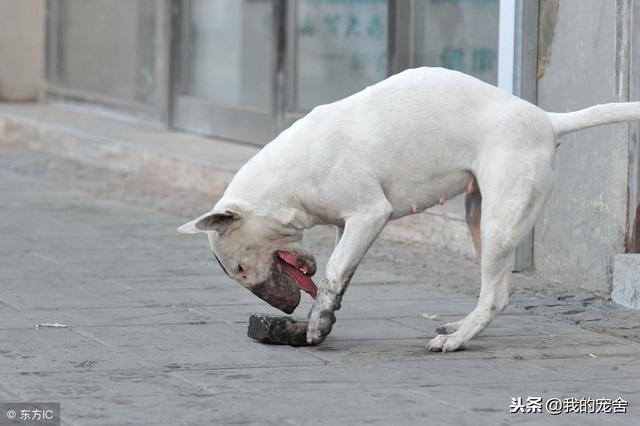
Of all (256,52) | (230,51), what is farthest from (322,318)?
(230,51)

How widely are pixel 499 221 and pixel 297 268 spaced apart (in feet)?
2.73

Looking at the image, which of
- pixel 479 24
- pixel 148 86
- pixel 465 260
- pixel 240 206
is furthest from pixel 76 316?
pixel 148 86

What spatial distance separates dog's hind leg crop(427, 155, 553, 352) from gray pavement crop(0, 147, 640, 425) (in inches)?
4.2

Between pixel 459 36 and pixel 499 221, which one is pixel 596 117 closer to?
pixel 499 221

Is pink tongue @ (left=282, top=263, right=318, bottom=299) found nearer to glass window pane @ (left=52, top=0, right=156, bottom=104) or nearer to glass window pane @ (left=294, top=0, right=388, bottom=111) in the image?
glass window pane @ (left=294, top=0, right=388, bottom=111)

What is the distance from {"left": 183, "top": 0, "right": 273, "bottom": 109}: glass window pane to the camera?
36.4 feet

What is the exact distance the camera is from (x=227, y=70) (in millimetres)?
11648

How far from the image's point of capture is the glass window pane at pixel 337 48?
9.77m

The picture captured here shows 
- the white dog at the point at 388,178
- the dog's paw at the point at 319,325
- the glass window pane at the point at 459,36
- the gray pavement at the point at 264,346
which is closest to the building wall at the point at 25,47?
the gray pavement at the point at 264,346

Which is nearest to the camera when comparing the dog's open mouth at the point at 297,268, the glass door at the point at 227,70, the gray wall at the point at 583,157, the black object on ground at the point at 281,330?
the black object on ground at the point at 281,330

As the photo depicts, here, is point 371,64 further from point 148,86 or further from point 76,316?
point 76,316

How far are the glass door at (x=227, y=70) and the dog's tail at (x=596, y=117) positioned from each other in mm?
5309

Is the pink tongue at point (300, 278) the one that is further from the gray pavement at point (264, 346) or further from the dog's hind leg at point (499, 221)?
the dog's hind leg at point (499, 221)

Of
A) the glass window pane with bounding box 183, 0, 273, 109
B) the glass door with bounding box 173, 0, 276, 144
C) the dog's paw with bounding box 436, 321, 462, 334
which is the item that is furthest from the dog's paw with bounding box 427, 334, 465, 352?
the glass window pane with bounding box 183, 0, 273, 109
